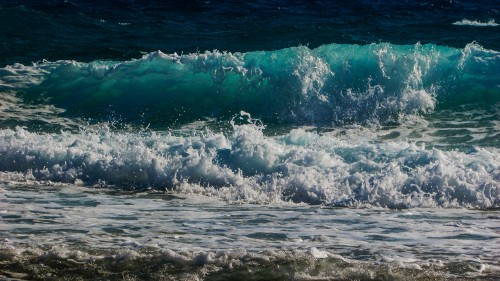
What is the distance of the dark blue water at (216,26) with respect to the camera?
18703mm

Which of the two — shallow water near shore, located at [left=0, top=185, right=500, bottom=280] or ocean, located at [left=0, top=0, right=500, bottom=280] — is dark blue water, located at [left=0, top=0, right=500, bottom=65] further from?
shallow water near shore, located at [left=0, top=185, right=500, bottom=280]

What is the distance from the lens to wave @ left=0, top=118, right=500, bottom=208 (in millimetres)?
8906

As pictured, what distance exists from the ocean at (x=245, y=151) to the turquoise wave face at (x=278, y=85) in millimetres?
39

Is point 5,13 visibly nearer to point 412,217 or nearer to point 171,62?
point 171,62

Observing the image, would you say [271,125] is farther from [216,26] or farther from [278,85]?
[216,26]

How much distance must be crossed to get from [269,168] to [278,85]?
4913mm

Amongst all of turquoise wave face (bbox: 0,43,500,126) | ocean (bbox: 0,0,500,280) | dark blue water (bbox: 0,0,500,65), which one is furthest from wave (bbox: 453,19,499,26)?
turquoise wave face (bbox: 0,43,500,126)

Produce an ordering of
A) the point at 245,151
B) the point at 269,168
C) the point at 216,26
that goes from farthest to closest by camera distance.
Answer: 1. the point at 216,26
2. the point at 245,151
3. the point at 269,168

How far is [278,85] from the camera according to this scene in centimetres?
1457

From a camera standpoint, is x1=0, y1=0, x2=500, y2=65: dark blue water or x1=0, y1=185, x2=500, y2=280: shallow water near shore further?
x1=0, y1=0, x2=500, y2=65: dark blue water

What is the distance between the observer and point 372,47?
15.1 meters

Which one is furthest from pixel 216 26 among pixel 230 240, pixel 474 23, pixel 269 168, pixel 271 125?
pixel 230 240

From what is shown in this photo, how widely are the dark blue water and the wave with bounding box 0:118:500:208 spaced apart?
741 centimetres

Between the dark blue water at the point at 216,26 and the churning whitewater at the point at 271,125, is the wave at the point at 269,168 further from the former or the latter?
the dark blue water at the point at 216,26
